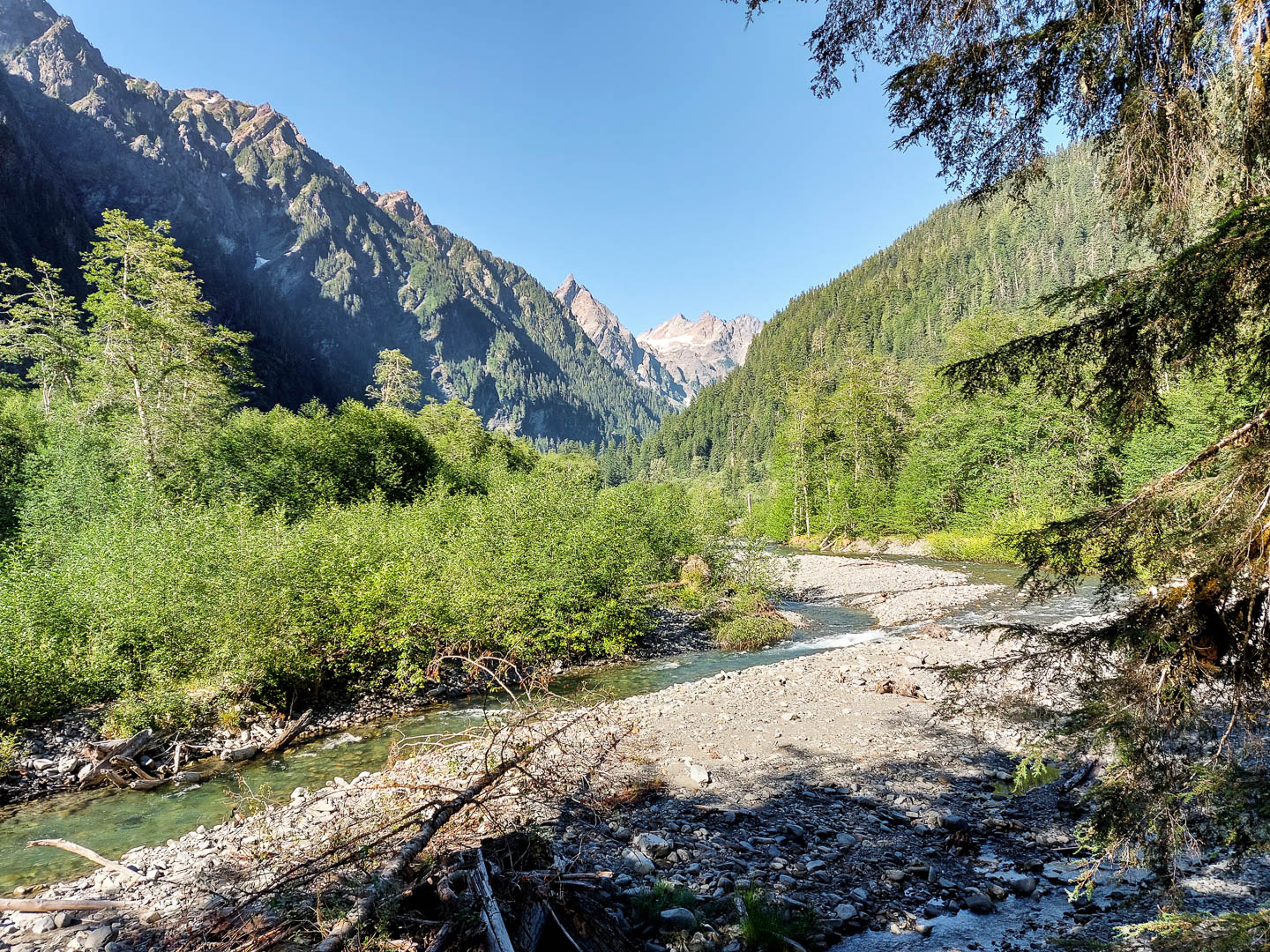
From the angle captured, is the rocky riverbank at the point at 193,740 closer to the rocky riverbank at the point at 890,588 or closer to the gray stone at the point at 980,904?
the gray stone at the point at 980,904

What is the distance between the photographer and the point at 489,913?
2990 mm

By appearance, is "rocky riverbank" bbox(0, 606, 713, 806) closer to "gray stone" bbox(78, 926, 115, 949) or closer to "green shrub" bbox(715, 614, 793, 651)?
"gray stone" bbox(78, 926, 115, 949)

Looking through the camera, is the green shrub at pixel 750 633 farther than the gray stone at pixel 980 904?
Yes

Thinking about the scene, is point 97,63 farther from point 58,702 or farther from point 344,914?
point 344,914

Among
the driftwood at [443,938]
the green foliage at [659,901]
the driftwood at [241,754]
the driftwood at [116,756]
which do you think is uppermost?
the driftwood at [443,938]

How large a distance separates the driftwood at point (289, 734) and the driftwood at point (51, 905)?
5.67 meters

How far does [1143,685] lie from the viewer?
2873 mm

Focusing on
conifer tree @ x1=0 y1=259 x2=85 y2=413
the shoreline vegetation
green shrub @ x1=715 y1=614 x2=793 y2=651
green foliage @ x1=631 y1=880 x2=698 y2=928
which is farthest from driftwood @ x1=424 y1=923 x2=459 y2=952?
conifer tree @ x1=0 y1=259 x2=85 y2=413

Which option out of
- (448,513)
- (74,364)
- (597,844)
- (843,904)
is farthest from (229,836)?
(74,364)

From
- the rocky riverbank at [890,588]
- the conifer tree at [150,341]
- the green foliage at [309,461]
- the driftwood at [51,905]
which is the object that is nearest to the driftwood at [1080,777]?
the driftwood at [51,905]

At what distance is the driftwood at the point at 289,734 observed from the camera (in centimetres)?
1008

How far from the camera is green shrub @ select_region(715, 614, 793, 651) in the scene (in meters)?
16.9

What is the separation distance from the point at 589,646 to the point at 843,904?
38.0ft

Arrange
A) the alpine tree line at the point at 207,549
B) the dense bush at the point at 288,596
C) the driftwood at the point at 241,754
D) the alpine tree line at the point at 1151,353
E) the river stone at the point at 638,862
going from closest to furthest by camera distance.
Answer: the alpine tree line at the point at 1151,353 < the river stone at the point at 638,862 < the driftwood at the point at 241,754 < the dense bush at the point at 288,596 < the alpine tree line at the point at 207,549
